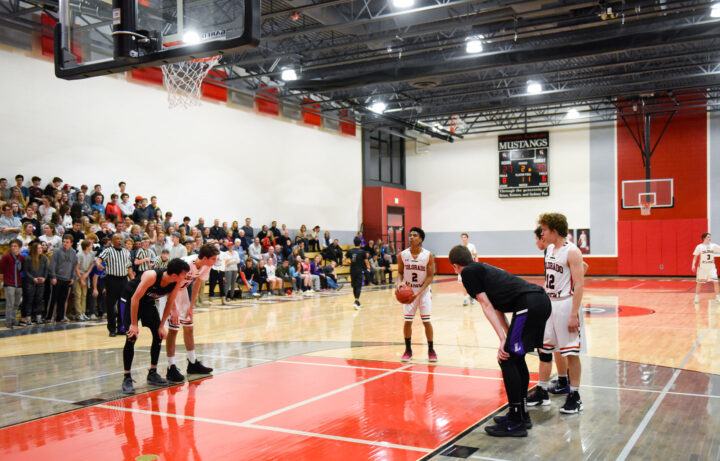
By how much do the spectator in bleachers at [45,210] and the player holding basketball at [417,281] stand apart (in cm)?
939

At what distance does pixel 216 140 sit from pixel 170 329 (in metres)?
13.8

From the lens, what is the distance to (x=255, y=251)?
1875 cm

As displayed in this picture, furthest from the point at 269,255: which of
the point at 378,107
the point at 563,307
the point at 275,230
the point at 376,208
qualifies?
the point at 563,307

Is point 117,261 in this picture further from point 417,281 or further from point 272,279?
point 272,279

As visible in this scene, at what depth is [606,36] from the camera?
16.0 metres

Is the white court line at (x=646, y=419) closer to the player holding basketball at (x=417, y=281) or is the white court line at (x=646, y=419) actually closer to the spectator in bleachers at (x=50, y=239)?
the player holding basketball at (x=417, y=281)

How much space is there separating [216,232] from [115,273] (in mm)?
6981

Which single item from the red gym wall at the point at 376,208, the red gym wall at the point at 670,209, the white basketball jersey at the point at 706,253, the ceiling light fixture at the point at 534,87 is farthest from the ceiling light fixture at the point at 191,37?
the red gym wall at the point at 670,209

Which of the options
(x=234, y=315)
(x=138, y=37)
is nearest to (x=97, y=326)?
(x=234, y=315)

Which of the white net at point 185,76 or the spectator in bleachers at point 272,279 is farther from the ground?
the white net at point 185,76

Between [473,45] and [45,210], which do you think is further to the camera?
[473,45]

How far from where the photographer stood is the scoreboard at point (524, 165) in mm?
27641

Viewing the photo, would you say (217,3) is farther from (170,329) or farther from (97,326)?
(97,326)

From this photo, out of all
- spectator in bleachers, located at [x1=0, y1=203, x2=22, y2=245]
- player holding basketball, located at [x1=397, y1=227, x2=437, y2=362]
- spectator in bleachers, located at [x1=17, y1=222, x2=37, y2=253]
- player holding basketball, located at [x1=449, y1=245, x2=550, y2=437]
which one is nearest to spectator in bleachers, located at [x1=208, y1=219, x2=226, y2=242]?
spectator in bleachers, located at [x1=17, y1=222, x2=37, y2=253]
